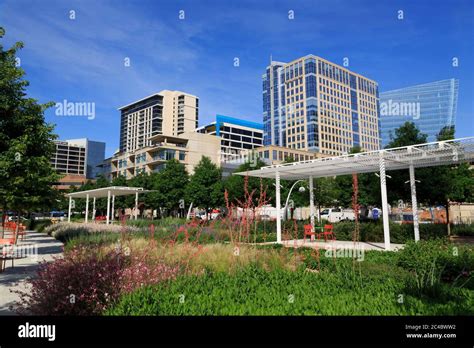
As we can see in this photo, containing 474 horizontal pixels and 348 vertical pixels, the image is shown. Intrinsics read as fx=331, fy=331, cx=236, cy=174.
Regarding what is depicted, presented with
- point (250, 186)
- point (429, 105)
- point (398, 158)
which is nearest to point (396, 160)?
point (398, 158)

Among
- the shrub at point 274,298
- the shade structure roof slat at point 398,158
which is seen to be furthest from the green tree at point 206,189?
the shrub at point 274,298

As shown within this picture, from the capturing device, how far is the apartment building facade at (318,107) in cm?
9944

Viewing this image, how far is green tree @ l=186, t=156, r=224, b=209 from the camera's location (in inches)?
1506

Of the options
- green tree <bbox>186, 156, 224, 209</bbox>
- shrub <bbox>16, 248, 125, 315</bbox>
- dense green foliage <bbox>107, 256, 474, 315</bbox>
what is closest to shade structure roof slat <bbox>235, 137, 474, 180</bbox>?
dense green foliage <bbox>107, 256, 474, 315</bbox>

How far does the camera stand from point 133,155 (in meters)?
75.7

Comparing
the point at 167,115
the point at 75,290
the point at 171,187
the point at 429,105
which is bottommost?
the point at 75,290

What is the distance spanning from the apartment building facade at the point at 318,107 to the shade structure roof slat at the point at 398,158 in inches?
3237

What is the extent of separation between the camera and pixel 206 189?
38531mm

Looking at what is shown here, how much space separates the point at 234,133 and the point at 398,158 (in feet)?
332

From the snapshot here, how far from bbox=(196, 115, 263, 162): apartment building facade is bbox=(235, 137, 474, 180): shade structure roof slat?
83.9 metres

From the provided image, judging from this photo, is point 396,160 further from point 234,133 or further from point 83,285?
point 234,133

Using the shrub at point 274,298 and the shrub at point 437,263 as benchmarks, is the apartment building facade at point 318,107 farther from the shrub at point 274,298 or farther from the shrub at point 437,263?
the shrub at point 274,298
